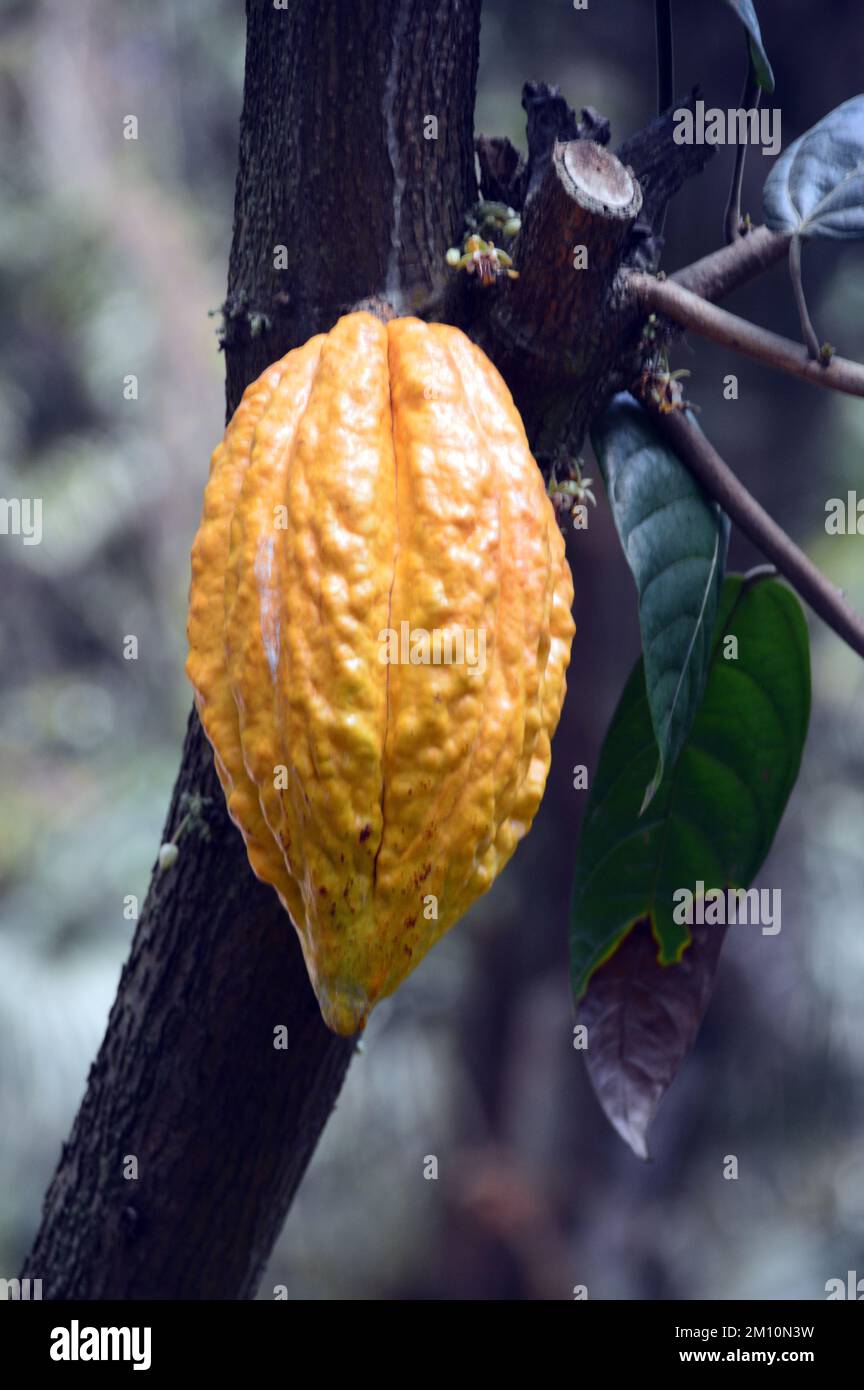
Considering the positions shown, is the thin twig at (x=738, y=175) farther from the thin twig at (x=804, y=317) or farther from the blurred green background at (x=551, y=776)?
the blurred green background at (x=551, y=776)

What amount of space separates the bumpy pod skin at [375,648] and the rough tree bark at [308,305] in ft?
0.30

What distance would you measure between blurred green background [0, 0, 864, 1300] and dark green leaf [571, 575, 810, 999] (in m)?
1.29

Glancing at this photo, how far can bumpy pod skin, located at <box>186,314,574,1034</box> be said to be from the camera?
1.64 feet

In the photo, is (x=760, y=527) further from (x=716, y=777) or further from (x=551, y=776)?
(x=551, y=776)

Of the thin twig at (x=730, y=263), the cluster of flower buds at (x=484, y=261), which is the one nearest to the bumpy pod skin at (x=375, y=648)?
the cluster of flower buds at (x=484, y=261)

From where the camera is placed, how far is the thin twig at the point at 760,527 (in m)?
0.65

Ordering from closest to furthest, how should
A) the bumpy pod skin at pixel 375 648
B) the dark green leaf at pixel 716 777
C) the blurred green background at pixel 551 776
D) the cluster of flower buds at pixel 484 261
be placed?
1. the bumpy pod skin at pixel 375 648
2. the cluster of flower buds at pixel 484 261
3. the dark green leaf at pixel 716 777
4. the blurred green background at pixel 551 776

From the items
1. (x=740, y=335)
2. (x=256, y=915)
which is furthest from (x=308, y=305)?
(x=256, y=915)

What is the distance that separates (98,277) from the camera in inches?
146

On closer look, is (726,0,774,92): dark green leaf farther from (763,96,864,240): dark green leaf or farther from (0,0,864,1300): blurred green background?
(0,0,864,1300): blurred green background

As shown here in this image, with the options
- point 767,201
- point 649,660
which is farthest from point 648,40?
point 649,660

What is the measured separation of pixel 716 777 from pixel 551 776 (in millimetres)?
1408

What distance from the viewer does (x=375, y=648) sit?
1.64ft

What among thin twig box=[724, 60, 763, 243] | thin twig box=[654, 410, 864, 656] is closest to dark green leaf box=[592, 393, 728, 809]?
thin twig box=[654, 410, 864, 656]
